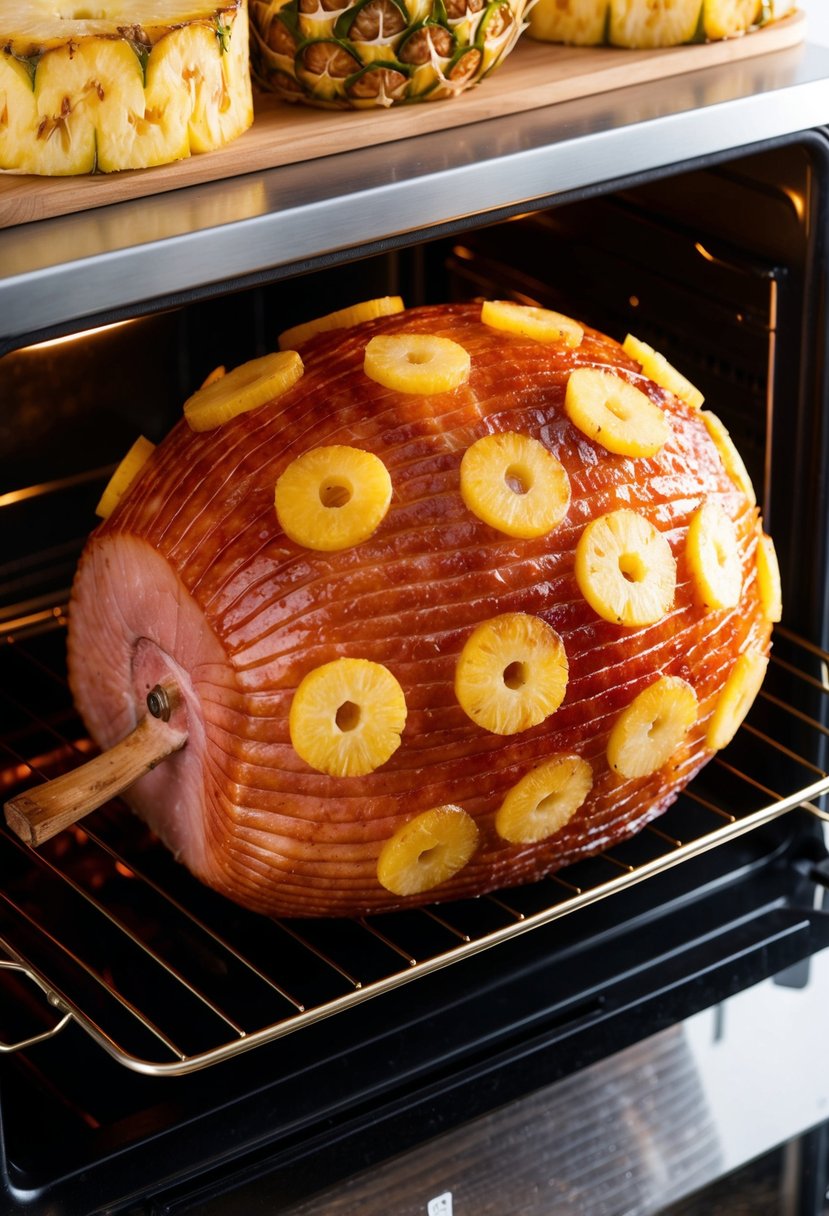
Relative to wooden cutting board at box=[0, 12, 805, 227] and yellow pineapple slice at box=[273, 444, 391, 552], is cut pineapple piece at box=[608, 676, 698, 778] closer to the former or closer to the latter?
yellow pineapple slice at box=[273, 444, 391, 552]

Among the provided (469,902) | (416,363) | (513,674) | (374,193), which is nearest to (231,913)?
(469,902)

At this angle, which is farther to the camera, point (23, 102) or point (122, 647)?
point (122, 647)

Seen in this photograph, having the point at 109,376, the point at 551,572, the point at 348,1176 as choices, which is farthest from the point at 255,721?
the point at 109,376

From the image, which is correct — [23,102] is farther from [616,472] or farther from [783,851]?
[783,851]

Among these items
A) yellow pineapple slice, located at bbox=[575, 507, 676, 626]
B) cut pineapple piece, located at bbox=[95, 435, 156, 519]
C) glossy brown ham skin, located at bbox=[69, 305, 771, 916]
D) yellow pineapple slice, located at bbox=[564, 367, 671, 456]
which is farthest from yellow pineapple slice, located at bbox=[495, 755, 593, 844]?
cut pineapple piece, located at bbox=[95, 435, 156, 519]

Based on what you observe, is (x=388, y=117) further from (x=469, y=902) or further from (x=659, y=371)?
(x=469, y=902)

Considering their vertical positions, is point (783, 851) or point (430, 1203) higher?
point (783, 851)

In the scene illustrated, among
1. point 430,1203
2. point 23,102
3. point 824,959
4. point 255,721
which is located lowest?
point 430,1203
